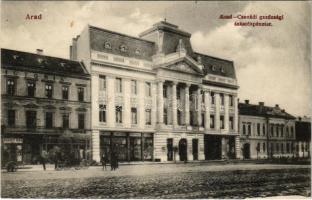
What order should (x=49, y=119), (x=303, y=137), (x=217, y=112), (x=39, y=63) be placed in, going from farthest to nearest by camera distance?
(x=217, y=112) < (x=49, y=119) < (x=39, y=63) < (x=303, y=137)

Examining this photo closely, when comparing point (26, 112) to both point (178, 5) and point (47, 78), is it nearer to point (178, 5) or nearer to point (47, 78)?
point (47, 78)

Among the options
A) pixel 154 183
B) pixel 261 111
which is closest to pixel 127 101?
pixel 154 183

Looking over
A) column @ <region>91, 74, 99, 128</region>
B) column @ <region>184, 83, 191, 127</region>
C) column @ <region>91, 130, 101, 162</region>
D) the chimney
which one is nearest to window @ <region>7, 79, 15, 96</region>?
the chimney

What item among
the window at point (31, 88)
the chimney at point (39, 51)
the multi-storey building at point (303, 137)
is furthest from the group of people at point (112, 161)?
the multi-storey building at point (303, 137)

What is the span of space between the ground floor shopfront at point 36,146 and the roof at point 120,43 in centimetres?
238

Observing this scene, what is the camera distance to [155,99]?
44.1ft

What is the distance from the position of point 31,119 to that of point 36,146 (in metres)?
0.66

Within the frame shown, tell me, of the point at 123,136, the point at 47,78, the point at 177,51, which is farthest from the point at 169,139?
the point at 47,78

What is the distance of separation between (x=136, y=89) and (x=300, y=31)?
170 inches

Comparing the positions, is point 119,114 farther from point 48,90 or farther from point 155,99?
point 48,90

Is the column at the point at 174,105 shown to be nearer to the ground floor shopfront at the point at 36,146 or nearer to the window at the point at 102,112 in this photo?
the window at the point at 102,112

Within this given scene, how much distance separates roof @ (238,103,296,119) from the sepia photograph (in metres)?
Answer: 0.07

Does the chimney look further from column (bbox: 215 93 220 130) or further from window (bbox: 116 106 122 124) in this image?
column (bbox: 215 93 220 130)

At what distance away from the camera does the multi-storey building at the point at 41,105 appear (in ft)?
38.0
